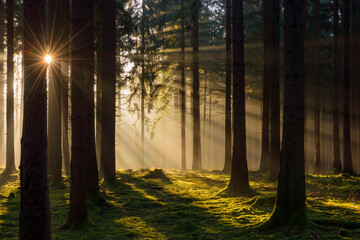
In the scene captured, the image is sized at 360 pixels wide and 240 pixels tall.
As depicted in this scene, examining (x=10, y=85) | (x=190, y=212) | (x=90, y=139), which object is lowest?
(x=190, y=212)

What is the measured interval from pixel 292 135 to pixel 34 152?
5.41m

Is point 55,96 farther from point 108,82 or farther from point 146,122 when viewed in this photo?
point 146,122

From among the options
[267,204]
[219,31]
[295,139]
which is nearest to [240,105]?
[267,204]

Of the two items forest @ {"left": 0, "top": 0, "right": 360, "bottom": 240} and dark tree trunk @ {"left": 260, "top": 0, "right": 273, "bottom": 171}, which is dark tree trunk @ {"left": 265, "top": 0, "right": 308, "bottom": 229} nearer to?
forest @ {"left": 0, "top": 0, "right": 360, "bottom": 240}

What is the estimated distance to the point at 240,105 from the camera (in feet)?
41.5

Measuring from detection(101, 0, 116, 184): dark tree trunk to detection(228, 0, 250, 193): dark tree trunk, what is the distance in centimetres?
553

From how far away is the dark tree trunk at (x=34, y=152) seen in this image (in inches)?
217

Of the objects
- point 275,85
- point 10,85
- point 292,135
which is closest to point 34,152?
point 292,135

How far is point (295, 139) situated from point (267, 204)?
3469 mm

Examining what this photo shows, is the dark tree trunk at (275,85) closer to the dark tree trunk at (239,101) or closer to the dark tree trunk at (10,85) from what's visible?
the dark tree trunk at (239,101)

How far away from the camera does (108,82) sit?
14516mm

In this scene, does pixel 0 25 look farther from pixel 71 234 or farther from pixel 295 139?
pixel 295 139

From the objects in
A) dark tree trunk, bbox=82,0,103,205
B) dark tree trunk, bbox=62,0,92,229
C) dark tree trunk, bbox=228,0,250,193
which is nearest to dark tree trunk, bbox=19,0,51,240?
dark tree trunk, bbox=62,0,92,229

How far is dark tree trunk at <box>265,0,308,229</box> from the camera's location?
7223 mm
